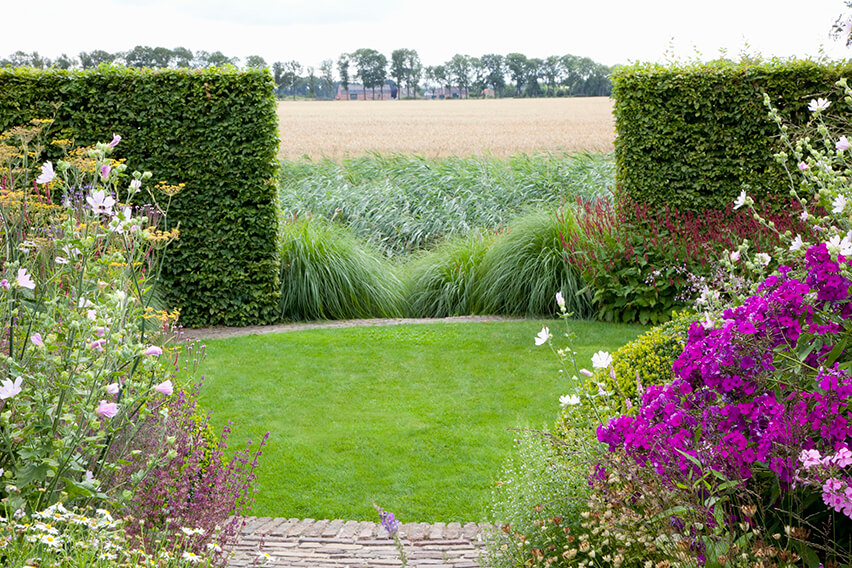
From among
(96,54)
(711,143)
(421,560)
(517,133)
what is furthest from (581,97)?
(421,560)

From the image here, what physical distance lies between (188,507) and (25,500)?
96cm

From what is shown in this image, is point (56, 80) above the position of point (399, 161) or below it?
above

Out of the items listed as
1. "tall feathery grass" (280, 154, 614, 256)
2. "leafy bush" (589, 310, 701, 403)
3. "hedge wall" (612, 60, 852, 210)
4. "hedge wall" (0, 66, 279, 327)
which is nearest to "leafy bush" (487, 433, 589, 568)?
"leafy bush" (589, 310, 701, 403)

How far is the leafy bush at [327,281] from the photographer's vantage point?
8211 millimetres

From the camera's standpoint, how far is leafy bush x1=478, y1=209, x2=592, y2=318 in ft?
25.7

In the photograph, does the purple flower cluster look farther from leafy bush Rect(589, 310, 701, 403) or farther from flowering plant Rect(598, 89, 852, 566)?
leafy bush Rect(589, 310, 701, 403)

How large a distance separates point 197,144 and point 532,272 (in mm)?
3562

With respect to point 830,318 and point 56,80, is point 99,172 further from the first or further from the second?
point 56,80

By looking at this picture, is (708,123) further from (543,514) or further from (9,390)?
(9,390)

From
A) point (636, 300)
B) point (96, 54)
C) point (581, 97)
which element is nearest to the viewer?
point (636, 300)

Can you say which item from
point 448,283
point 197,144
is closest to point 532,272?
point 448,283

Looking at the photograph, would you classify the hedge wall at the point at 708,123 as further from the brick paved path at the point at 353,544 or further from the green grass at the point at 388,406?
the brick paved path at the point at 353,544

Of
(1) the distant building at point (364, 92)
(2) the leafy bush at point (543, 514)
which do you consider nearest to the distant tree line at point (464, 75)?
(1) the distant building at point (364, 92)

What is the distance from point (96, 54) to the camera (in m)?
22.5
